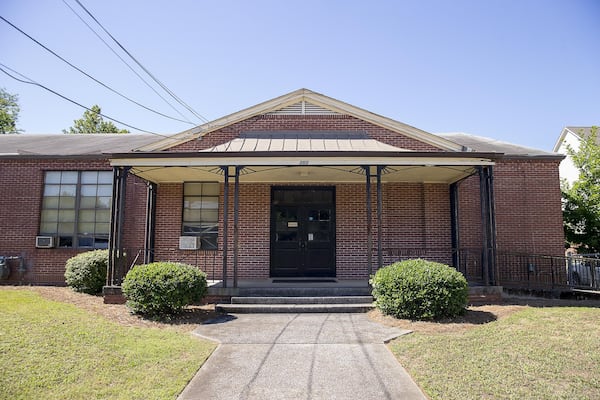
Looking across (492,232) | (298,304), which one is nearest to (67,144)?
(298,304)

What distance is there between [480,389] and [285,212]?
797 centimetres

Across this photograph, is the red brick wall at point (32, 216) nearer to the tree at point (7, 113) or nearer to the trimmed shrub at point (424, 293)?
the trimmed shrub at point (424, 293)

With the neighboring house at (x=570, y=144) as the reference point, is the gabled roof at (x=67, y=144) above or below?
below

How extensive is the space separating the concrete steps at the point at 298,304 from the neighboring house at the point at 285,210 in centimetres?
265

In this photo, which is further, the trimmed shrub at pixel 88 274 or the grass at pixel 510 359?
the trimmed shrub at pixel 88 274

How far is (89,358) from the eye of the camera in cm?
512

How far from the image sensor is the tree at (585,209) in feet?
42.4

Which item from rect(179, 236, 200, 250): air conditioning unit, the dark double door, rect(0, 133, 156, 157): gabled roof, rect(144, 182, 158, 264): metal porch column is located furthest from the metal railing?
rect(0, 133, 156, 157): gabled roof

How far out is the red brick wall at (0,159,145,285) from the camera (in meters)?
11.6

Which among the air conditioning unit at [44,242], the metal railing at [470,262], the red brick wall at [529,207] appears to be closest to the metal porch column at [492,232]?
the metal railing at [470,262]

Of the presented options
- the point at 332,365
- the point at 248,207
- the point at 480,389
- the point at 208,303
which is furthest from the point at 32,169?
the point at 480,389

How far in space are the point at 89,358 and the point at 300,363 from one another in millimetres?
2886

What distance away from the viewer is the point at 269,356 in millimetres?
5457

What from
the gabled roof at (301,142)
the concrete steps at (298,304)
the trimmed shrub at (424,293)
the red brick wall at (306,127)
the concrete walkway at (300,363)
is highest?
the red brick wall at (306,127)
